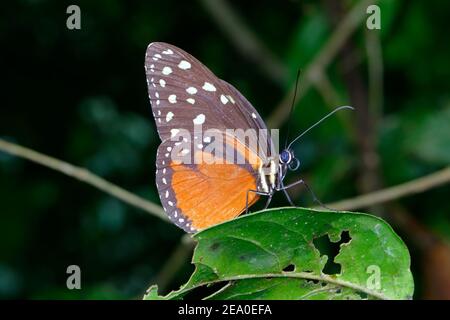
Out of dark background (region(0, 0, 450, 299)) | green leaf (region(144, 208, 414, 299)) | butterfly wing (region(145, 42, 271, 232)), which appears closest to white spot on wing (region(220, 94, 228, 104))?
butterfly wing (region(145, 42, 271, 232))

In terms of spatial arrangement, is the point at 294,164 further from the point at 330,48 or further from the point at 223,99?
the point at 330,48

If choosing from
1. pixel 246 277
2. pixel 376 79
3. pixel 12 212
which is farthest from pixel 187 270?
pixel 246 277

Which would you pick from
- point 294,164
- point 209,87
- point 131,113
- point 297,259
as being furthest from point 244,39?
point 297,259

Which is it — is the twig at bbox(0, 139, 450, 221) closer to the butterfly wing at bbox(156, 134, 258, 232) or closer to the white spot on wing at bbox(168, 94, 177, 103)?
the butterfly wing at bbox(156, 134, 258, 232)

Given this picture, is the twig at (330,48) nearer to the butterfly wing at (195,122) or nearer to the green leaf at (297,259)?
the butterfly wing at (195,122)

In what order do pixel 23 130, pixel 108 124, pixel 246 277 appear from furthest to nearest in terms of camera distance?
1. pixel 108 124
2. pixel 23 130
3. pixel 246 277

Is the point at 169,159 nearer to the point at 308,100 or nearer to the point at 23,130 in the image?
the point at 308,100
